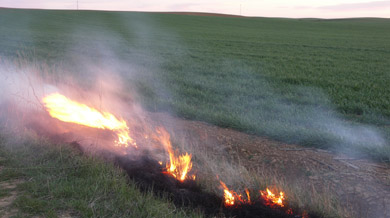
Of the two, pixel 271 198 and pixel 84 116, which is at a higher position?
pixel 84 116

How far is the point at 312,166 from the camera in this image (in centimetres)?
423

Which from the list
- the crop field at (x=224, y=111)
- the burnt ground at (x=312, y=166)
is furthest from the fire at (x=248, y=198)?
the burnt ground at (x=312, y=166)

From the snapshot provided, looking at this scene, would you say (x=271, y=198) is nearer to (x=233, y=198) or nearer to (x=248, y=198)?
(x=248, y=198)

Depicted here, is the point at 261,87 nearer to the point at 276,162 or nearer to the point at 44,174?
the point at 276,162

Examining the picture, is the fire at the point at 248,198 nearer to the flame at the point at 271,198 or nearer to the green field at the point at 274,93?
the flame at the point at 271,198

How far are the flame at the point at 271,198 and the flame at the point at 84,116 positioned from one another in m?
1.72

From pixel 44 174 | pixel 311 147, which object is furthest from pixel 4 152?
pixel 311 147

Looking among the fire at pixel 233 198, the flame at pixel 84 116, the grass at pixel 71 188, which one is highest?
the flame at pixel 84 116

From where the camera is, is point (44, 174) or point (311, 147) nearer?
point (44, 174)

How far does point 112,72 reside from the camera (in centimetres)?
1124

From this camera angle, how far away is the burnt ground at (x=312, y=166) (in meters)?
3.55

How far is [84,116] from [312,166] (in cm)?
307

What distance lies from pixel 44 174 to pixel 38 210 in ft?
2.39

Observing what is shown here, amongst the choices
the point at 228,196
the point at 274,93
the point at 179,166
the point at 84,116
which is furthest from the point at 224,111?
the point at 228,196
